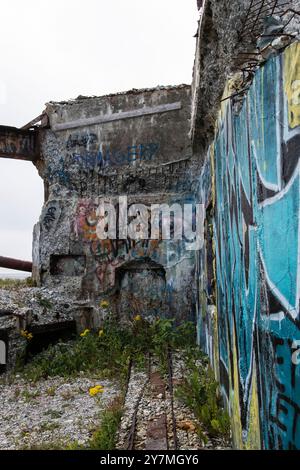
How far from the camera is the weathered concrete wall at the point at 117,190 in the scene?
8.98m

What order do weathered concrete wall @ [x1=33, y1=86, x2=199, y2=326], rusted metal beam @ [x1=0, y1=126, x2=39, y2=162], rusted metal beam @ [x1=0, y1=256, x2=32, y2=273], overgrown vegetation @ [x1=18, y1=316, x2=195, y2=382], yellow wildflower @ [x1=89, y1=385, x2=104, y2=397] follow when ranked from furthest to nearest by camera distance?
rusted metal beam @ [x1=0, y1=256, x2=32, y2=273]
rusted metal beam @ [x1=0, y1=126, x2=39, y2=162]
weathered concrete wall @ [x1=33, y1=86, x2=199, y2=326]
overgrown vegetation @ [x1=18, y1=316, x2=195, y2=382]
yellow wildflower @ [x1=89, y1=385, x2=104, y2=397]

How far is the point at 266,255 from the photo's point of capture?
2.04m

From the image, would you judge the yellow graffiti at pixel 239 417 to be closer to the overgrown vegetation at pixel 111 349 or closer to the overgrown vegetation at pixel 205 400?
the overgrown vegetation at pixel 205 400

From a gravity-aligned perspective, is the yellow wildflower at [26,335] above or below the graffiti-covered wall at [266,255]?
below

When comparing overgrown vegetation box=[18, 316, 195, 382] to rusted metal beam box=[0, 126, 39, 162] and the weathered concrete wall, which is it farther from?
rusted metal beam box=[0, 126, 39, 162]

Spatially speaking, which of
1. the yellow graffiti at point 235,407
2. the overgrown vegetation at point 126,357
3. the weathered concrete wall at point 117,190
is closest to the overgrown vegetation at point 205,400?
the overgrown vegetation at point 126,357

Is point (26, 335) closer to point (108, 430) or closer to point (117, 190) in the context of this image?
point (117, 190)

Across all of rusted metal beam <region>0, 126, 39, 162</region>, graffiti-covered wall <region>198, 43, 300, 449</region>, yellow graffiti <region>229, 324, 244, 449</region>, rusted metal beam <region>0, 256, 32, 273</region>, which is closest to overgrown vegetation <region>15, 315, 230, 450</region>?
yellow graffiti <region>229, 324, 244, 449</region>

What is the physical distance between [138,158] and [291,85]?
7.91 m

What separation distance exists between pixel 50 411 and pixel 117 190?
17.6 feet

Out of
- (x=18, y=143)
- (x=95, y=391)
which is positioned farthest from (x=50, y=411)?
(x=18, y=143)

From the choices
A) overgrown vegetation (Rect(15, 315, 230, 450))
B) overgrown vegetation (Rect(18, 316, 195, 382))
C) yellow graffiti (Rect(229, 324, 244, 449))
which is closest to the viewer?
yellow graffiti (Rect(229, 324, 244, 449))

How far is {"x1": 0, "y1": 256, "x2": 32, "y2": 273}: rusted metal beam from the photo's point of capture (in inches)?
443

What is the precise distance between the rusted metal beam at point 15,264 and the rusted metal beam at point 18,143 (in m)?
2.89
